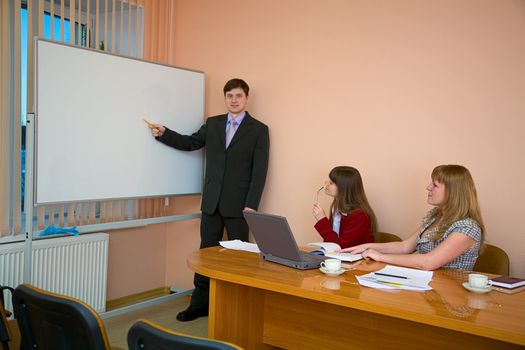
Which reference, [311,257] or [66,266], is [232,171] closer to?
[66,266]

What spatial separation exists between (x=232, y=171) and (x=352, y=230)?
114 cm

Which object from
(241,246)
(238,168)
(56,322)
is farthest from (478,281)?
(238,168)

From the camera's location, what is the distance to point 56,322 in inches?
66.1

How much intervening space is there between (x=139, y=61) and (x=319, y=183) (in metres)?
1.53

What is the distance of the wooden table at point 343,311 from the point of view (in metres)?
1.75

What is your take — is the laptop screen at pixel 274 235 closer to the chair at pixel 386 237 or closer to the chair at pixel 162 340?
the chair at pixel 162 340

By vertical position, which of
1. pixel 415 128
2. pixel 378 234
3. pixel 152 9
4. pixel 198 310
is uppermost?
pixel 152 9

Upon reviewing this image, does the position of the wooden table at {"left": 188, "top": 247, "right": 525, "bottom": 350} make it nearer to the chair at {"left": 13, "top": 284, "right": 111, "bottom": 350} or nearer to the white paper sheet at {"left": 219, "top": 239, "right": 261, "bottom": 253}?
the white paper sheet at {"left": 219, "top": 239, "right": 261, "bottom": 253}

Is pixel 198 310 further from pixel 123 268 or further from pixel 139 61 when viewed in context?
pixel 139 61

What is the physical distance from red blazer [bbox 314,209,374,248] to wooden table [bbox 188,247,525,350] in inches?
24.7

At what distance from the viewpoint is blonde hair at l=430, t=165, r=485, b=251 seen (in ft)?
8.32

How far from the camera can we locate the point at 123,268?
14.1 ft

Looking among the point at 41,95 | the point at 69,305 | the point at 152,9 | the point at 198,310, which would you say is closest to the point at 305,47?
the point at 152,9

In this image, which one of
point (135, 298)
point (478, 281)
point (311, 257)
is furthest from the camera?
point (135, 298)
